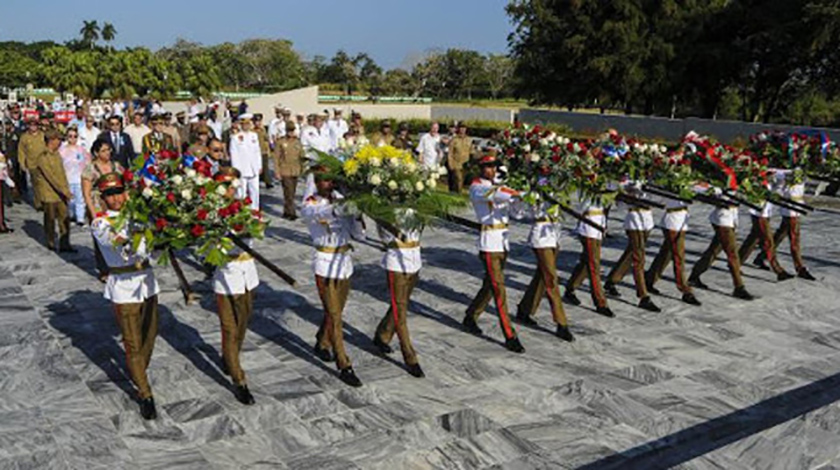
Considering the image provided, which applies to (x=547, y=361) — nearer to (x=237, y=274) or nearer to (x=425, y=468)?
(x=425, y=468)

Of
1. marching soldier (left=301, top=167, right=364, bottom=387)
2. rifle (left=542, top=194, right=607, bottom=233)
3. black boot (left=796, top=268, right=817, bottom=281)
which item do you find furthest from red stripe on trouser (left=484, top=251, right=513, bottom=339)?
black boot (left=796, top=268, right=817, bottom=281)

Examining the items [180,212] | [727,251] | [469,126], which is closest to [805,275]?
[727,251]

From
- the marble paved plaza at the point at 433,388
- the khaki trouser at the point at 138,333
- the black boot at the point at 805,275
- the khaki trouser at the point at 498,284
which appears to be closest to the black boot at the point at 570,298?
the marble paved plaza at the point at 433,388

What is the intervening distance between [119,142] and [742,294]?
10854mm

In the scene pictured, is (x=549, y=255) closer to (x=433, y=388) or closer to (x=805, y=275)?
(x=433, y=388)

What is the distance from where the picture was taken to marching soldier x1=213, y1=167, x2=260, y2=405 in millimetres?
6355

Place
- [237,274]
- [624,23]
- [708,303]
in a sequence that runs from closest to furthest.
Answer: [237,274], [708,303], [624,23]

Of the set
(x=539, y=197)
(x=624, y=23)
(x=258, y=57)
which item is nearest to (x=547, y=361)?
(x=539, y=197)

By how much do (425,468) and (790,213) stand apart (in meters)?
8.25

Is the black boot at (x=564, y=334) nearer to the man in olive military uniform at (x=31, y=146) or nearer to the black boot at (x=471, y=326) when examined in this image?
the black boot at (x=471, y=326)

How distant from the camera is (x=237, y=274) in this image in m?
6.38

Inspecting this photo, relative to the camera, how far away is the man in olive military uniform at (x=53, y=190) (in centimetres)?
1172

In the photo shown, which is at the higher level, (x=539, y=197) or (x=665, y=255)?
(x=539, y=197)

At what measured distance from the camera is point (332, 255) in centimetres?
694
